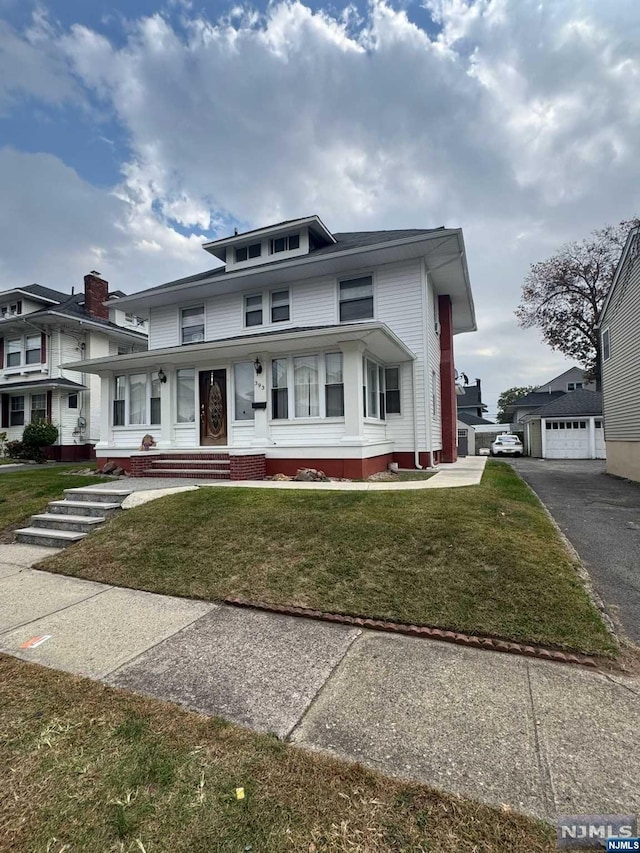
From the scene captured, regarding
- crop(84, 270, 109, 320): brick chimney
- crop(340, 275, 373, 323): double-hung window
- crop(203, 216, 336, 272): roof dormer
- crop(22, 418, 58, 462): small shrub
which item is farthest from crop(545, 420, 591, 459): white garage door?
crop(22, 418, 58, 462): small shrub

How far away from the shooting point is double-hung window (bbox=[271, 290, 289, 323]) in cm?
1327

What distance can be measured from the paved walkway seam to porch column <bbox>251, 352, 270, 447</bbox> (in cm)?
688

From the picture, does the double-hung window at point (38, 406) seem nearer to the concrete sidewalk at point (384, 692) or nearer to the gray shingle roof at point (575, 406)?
the concrete sidewalk at point (384, 692)

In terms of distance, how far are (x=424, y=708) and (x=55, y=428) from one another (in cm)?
2128

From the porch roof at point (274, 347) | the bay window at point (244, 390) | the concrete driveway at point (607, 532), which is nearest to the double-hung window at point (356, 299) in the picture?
the porch roof at point (274, 347)

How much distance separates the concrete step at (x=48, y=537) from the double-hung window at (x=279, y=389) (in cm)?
553

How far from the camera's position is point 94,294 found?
22.0 m

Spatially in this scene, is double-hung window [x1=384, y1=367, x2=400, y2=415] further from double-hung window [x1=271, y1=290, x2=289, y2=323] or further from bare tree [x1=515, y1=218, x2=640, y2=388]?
bare tree [x1=515, y1=218, x2=640, y2=388]

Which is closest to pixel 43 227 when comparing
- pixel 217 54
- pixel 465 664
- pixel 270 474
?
pixel 217 54

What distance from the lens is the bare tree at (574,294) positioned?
82.5ft

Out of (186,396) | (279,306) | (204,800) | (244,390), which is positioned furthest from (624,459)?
(204,800)

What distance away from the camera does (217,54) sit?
10.6 metres

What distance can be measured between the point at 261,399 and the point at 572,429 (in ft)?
65.2

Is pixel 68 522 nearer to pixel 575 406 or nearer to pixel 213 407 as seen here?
pixel 213 407
